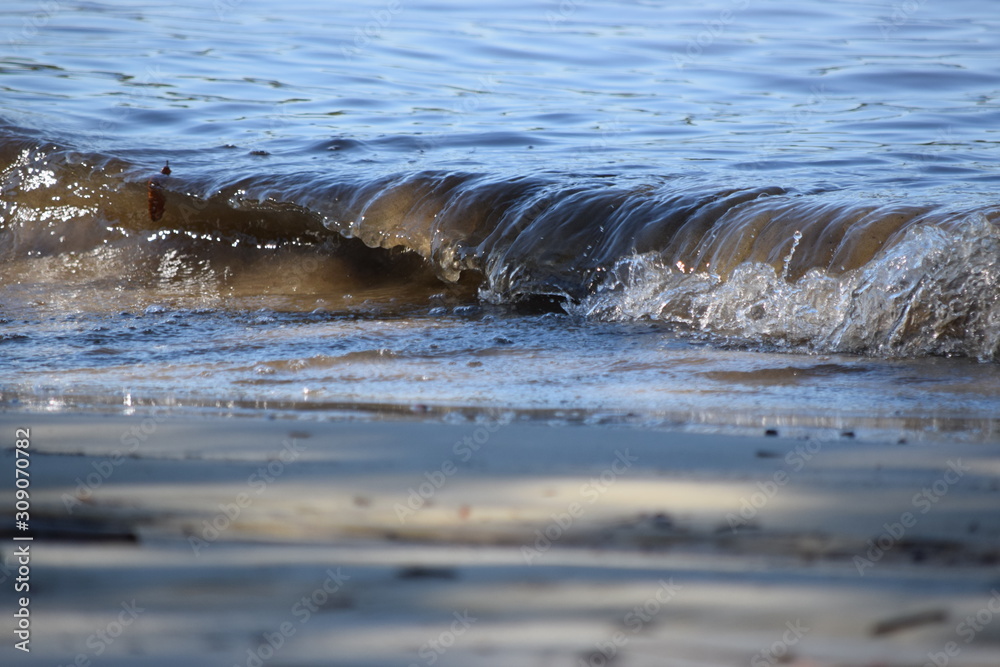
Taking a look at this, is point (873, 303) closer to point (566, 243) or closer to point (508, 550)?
point (566, 243)

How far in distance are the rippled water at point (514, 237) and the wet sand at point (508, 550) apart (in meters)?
0.29

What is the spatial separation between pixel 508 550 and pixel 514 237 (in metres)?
2.38

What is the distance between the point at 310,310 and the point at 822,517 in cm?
227

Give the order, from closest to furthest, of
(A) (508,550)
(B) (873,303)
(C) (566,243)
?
1. (A) (508,550)
2. (B) (873,303)
3. (C) (566,243)

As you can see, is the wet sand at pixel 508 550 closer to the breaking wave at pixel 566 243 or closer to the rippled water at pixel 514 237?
the rippled water at pixel 514 237

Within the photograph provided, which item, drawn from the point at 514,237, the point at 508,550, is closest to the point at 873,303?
the point at 514,237

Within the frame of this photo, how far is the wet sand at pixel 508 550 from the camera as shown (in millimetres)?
1383

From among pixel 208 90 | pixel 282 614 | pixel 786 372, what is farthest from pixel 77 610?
pixel 208 90

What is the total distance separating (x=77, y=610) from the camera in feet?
4.80

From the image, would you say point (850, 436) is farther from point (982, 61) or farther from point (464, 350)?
point (982, 61)

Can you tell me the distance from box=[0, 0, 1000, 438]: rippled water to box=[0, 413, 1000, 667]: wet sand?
11.5 inches

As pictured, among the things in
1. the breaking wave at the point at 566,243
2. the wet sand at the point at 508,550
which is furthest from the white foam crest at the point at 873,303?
the wet sand at the point at 508,550

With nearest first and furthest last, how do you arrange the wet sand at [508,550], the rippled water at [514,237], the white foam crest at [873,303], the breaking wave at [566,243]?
the wet sand at [508,550]
the rippled water at [514,237]
the white foam crest at [873,303]
the breaking wave at [566,243]

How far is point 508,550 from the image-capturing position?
1.53 m
